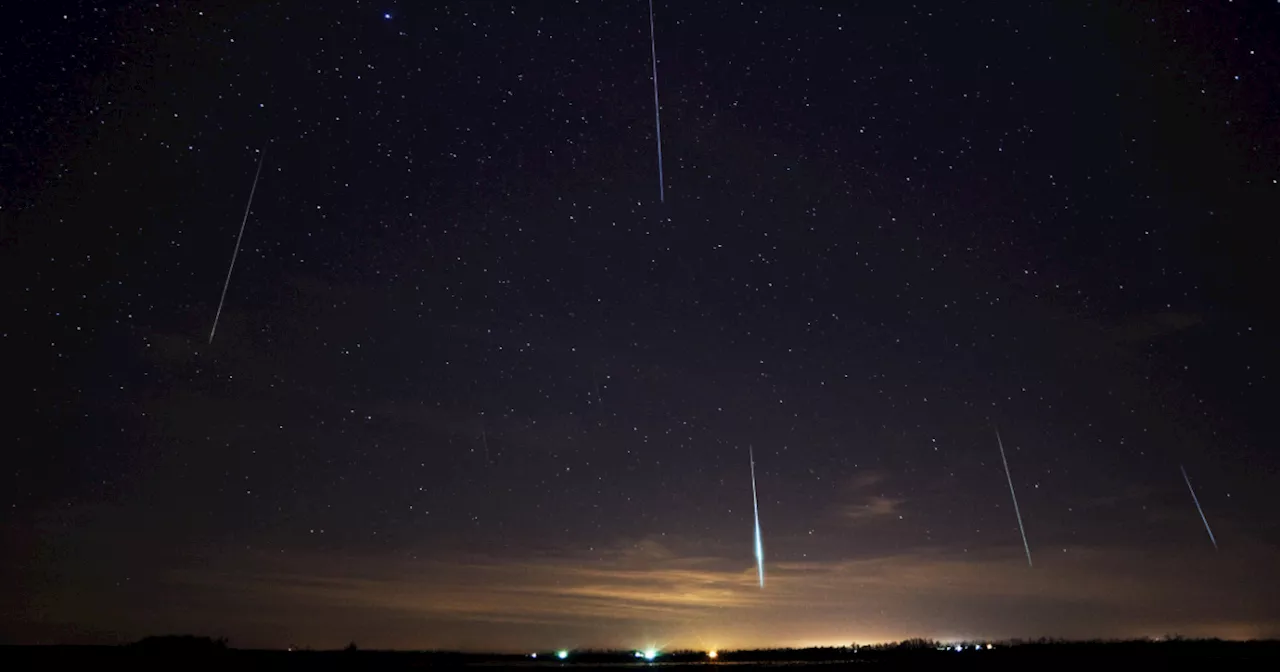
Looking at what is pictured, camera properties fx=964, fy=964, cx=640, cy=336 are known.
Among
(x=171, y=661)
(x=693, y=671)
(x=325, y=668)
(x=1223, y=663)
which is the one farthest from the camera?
(x=325, y=668)

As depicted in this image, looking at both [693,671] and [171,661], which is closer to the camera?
[171,661]

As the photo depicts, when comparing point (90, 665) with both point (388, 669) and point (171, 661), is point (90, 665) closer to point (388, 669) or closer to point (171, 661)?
point (171, 661)

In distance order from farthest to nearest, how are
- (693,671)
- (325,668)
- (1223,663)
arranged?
(325,668), (693,671), (1223,663)

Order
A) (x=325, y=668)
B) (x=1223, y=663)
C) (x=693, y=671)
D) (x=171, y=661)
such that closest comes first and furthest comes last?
(x=1223, y=663)
(x=171, y=661)
(x=693, y=671)
(x=325, y=668)

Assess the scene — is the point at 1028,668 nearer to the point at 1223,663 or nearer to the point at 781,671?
the point at 1223,663

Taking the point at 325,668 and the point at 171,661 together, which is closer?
the point at 171,661

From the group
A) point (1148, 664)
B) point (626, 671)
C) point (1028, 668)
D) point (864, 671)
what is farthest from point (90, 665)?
point (1148, 664)

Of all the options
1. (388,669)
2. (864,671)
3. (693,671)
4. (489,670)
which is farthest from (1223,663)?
(388,669)

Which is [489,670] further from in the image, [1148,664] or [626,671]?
[1148,664]
